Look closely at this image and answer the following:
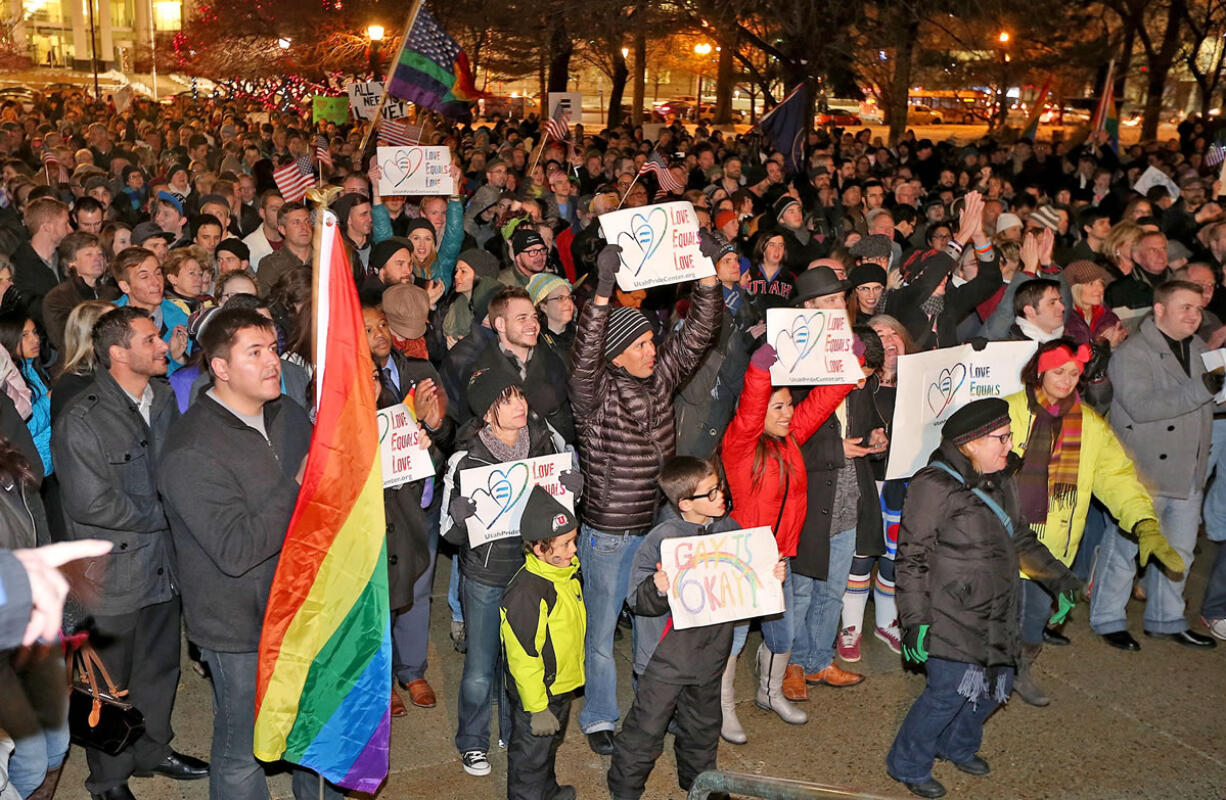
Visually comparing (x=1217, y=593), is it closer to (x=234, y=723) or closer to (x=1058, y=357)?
(x=1058, y=357)

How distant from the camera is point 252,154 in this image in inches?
715

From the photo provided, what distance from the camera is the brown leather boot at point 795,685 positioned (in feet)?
20.3

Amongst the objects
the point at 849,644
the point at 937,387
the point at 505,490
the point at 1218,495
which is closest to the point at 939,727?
the point at 849,644

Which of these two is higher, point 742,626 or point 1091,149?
point 1091,149

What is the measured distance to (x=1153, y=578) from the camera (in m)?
7.09

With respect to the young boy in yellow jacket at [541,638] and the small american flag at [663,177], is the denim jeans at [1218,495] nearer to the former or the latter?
the young boy in yellow jacket at [541,638]

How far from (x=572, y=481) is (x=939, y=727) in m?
1.90

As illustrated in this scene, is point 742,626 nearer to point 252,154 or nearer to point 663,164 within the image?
point 663,164

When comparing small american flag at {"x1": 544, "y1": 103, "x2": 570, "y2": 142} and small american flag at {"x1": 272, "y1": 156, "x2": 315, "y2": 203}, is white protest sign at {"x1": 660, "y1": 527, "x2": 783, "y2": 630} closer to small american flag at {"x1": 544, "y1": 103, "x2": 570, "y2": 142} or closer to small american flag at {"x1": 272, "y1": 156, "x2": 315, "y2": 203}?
small american flag at {"x1": 272, "y1": 156, "x2": 315, "y2": 203}

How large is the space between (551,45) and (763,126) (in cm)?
1610

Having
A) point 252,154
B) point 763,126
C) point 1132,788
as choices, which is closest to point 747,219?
point 763,126

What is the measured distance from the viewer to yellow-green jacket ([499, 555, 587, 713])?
4.82 metres

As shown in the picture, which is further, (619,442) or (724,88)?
(724,88)

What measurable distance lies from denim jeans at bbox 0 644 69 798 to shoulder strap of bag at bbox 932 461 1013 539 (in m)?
3.40
